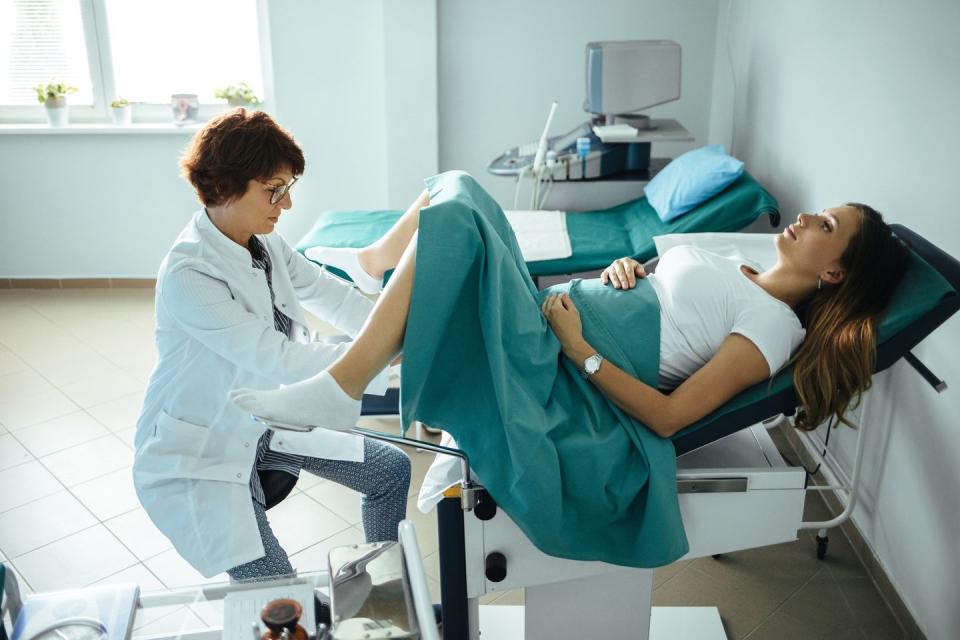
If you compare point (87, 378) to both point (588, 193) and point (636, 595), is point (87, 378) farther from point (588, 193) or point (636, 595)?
point (636, 595)

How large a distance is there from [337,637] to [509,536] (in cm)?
49

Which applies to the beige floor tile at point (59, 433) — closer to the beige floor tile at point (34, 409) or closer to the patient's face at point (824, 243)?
the beige floor tile at point (34, 409)

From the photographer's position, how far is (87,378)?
3287mm

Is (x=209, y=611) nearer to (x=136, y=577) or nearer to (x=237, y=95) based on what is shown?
(x=136, y=577)

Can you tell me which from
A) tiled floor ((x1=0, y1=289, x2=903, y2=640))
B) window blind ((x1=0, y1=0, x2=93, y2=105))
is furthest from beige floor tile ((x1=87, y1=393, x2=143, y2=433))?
window blind ((x1=0, y1=0, x2=93, y2=105))

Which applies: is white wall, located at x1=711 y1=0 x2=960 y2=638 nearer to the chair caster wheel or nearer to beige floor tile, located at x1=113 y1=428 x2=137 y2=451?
the chair caster wheel

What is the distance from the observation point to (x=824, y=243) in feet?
5.73

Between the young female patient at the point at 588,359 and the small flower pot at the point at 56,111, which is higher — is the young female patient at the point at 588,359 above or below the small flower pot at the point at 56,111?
below

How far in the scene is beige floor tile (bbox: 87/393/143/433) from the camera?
116 inches

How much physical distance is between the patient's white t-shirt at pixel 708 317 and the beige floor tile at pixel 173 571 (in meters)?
1.29

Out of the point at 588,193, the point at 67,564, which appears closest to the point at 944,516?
the point at 588,193

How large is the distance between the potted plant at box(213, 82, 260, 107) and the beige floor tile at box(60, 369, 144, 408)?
4.77 ft

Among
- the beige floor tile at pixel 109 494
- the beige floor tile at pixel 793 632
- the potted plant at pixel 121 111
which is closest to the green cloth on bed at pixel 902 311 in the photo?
the beige floor tile at pixel 793 632

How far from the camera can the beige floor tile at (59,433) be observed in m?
2.82
